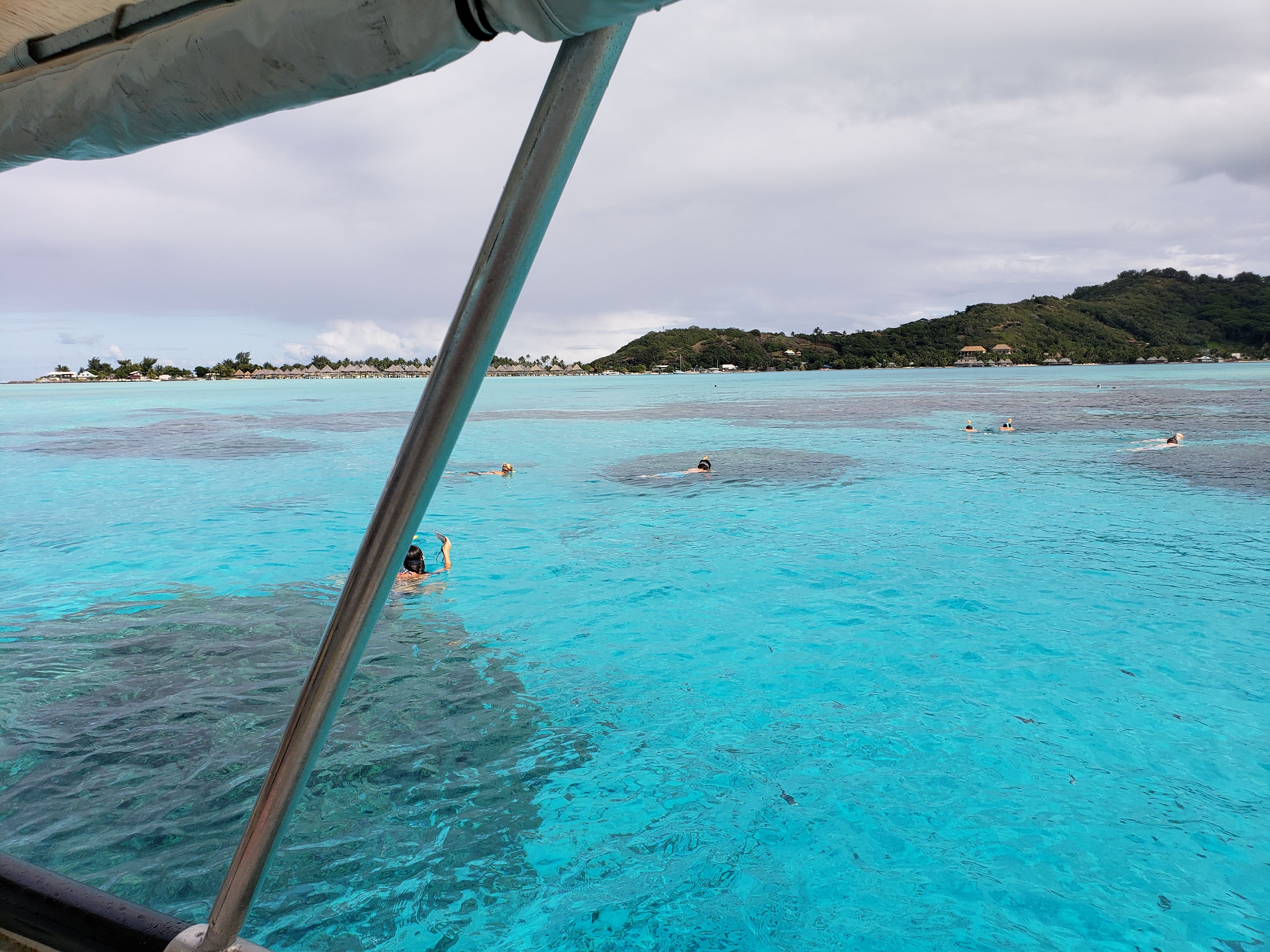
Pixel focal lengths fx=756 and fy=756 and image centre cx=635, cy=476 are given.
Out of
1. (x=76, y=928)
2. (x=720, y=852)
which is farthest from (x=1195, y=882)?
(x=76, y=928)

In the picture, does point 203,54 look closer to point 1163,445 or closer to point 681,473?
point 681,473

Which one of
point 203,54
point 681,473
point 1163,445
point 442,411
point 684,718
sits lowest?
point 684,718

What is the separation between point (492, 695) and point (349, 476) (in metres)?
13.3

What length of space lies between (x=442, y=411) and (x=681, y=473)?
1681 cm

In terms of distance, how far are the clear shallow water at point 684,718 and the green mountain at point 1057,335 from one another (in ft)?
289

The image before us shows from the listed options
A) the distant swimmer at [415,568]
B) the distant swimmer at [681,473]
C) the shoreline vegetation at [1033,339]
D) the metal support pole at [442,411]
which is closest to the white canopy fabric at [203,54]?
the metal support pole at [442,411]

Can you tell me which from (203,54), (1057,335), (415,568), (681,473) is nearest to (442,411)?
(203,54)

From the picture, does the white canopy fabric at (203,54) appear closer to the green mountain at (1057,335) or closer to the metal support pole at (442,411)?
the metal support pole at (442,411)

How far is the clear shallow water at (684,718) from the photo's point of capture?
3.83m

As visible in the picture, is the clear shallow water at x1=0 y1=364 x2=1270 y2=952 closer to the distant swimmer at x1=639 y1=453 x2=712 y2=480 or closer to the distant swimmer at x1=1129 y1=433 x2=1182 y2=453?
the distant swimmer at x1=639 y1=453 x2=712 y2=480

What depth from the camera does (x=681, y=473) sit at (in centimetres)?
1762

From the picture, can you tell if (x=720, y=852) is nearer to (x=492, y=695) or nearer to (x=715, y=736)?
(x=715, y=736)

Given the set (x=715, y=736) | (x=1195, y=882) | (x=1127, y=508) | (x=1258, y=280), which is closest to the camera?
(x=1195, y=882)

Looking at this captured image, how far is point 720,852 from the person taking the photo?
13.7 feet
